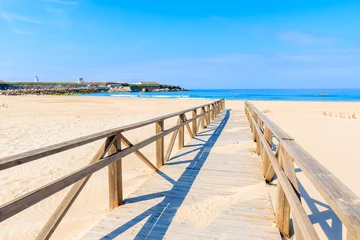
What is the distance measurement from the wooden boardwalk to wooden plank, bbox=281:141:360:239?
4.28ft

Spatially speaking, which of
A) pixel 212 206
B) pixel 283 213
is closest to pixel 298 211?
pixel 283 213

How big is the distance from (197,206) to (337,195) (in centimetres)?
242

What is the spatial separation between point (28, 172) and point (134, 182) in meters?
2.53

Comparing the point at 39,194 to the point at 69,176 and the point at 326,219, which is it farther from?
the point at 326,219

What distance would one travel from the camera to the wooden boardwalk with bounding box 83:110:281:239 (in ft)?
9.71

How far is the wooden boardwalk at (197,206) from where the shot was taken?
2961 mm

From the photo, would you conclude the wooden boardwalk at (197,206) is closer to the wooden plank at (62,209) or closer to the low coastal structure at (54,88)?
the wooden plank at (62,209)

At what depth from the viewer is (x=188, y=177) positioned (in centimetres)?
487

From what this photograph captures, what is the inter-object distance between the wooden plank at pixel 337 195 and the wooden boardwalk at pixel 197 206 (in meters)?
1.30

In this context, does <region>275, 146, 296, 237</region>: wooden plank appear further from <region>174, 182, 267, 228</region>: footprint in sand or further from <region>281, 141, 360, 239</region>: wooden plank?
<region>281, 141, 360, 239</region>: wooden plank

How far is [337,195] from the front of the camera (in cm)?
143

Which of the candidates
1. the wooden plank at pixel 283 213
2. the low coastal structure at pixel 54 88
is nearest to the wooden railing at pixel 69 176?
the wooden plank at pixel 283 213

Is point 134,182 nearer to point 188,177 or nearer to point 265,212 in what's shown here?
point 188,177

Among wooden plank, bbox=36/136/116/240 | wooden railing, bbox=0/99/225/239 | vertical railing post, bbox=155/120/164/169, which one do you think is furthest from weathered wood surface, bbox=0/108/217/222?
vertical railing post, bbox=155/120/164/169
